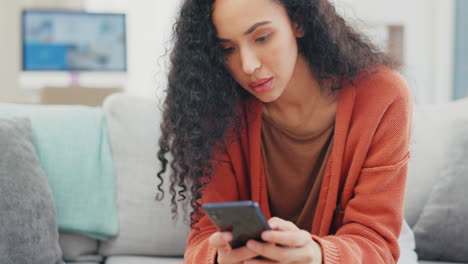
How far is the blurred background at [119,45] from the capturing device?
310 cm

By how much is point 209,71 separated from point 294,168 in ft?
1.01

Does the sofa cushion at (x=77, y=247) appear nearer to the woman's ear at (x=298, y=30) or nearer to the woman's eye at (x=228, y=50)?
the woman's eye at (x=228, y=50)

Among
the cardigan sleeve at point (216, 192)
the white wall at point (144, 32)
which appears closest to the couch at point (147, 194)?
the cardigan sleeve at point (216, 192)

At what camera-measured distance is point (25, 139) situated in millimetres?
1494

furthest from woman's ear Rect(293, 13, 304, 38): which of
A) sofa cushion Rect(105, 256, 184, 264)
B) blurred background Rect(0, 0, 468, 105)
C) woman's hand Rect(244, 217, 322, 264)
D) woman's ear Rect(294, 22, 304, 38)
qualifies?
blurred background Rect(0, 0, 468, 105)

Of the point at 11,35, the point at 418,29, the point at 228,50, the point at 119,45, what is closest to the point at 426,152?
the point at 228,50

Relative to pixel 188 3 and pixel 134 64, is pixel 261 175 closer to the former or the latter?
pixel 188 3

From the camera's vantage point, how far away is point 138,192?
1629 mm

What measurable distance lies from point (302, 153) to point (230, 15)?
374mm

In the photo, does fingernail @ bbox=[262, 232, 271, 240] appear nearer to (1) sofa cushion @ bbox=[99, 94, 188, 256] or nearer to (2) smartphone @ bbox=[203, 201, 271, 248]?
(2) smartphone @ bbox=[203, 201, 271, 248]

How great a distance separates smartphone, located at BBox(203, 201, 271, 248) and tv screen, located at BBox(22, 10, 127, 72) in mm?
2449

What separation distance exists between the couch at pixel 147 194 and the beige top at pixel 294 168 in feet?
1.29

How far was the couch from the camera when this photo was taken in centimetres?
159

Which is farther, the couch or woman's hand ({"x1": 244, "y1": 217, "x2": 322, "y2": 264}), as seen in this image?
the couch
